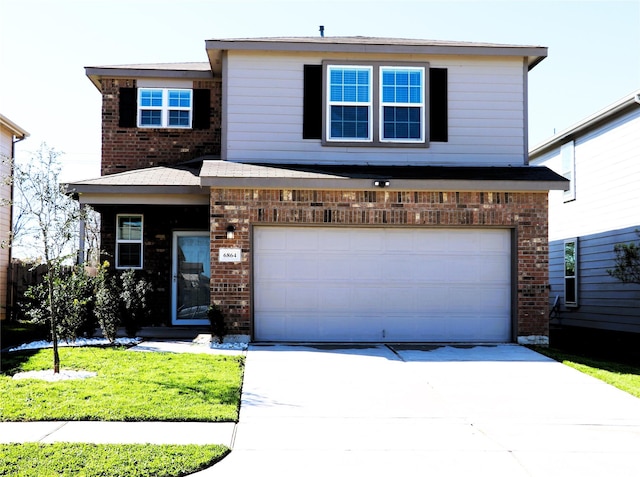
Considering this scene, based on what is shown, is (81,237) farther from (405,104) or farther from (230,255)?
(405,104)

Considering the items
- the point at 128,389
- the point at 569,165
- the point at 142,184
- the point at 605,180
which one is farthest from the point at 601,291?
the point at 128,389

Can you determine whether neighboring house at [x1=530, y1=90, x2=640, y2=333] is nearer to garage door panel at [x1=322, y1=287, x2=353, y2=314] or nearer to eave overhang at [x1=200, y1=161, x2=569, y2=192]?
eave overhang at [x1=200, y1=161, x2=569, y2=192]

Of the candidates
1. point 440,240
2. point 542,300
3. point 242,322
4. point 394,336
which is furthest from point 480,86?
point 242,322

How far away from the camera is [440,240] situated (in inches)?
490

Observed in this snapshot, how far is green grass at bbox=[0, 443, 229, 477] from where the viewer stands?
5.46m

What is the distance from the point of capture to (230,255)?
39.2 feet

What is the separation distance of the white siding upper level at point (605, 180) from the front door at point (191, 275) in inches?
369

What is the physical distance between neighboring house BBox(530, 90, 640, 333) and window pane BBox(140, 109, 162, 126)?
10.2m

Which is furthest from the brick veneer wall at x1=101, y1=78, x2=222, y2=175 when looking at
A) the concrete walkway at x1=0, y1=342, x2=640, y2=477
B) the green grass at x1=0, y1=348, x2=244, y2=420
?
the concrete walkway at x1=0, y1=342, x2=640, y2=477

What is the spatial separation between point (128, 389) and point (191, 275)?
671 cm

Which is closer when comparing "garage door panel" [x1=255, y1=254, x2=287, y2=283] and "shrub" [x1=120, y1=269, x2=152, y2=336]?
"garage door panel" [x1=255, y1=254, x2=287, y2=283]

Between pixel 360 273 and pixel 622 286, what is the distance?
705 cm

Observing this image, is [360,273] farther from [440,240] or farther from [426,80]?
[426,80]

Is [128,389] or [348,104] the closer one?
[128,389]
